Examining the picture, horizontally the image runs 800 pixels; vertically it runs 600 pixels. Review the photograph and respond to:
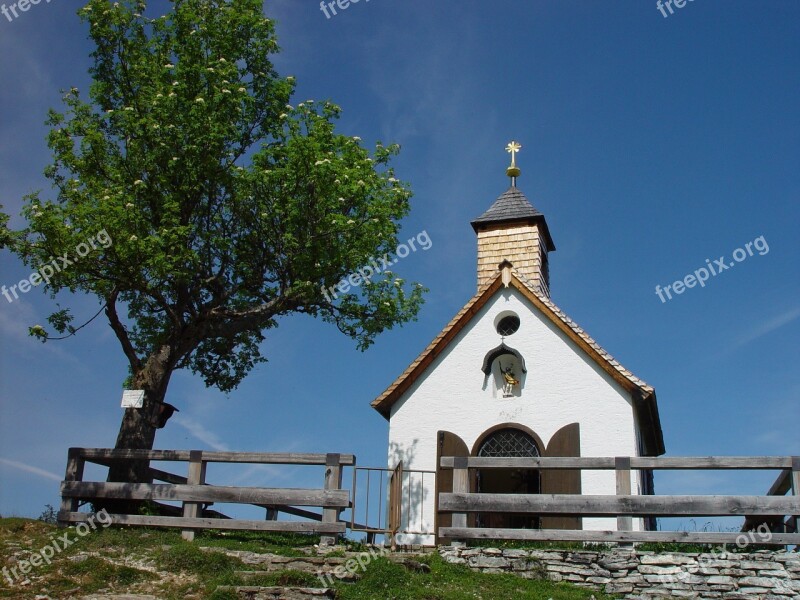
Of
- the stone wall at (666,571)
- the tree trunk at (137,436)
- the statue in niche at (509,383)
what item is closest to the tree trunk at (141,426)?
the tree trunk at (137,436)

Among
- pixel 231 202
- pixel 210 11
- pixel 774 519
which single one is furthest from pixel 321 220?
pixel 774 519

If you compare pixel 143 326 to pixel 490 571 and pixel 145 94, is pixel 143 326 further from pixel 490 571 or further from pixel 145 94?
pixel 490 571

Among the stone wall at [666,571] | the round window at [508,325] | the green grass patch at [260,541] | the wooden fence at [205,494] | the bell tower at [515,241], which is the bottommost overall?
the stone wall at [666,571]

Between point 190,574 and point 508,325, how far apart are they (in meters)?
9.55

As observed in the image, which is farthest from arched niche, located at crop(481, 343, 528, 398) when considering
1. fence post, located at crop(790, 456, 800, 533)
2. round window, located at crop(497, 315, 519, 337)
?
fence post, located at crop(790, 456, 800, 533)

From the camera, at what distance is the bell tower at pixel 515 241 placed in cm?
→ 2109

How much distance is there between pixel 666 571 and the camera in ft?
40.7

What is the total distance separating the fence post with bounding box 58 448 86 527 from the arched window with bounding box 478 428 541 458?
8.19 m

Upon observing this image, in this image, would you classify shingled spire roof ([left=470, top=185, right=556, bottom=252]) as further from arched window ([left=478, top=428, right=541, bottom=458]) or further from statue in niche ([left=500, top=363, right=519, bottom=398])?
arched window ([left=478, top=428, right=541, bottom=458])

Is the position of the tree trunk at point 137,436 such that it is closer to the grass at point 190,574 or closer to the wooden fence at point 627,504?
the grass at point 190,574

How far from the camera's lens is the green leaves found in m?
16.9

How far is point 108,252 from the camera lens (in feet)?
53.6

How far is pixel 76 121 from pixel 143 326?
5049 mm

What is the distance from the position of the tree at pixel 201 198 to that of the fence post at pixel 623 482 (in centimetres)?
704
